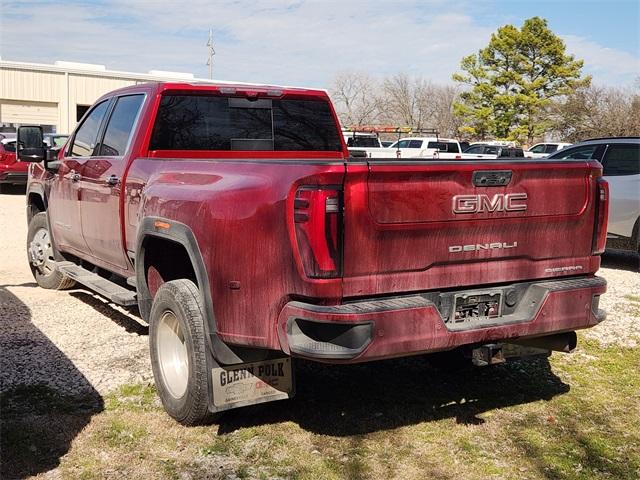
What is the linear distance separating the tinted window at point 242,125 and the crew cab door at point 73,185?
3.69 feet

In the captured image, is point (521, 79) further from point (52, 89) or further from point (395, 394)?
point (395, 394)

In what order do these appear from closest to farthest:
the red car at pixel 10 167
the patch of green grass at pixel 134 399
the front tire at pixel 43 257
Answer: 1. the patch of green grass at pixel 134 399
2. the front tire at pixel 43 257
3. the red car at pixel 10 167

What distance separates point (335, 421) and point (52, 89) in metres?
39.0

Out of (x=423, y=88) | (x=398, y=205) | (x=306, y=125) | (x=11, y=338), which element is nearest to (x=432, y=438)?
(x=398, y=205)

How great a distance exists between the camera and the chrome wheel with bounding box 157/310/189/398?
433cm

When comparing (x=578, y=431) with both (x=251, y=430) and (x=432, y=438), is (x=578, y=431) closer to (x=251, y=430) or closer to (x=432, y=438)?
(x=432, y=438)

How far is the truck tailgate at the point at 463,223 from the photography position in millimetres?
3496

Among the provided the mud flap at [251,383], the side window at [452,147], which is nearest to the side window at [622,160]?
the mud flap at [251,383]

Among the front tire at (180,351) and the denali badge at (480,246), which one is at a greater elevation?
the denali badge at (480,246)

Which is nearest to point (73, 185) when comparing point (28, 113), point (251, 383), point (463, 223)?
point (251, 383)

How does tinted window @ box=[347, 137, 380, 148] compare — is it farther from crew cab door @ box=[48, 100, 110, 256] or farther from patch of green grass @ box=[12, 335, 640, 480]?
patch of green grass @ box=[12, 335, 640, 480]

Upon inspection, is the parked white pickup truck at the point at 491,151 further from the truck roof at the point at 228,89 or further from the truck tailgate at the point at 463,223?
the truck tailgate at the point at 463,223

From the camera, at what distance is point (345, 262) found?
11.3ft

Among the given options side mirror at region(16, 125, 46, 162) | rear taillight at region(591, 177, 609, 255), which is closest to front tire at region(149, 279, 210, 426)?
rear taillight at region(591, 177, 609, 255)
